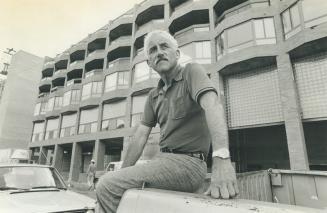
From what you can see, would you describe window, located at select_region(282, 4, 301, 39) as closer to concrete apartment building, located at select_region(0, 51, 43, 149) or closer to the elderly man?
the elderly man

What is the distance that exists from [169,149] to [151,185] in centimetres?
34

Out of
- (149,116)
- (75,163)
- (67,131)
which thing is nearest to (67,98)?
(67,131)

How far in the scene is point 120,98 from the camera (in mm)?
22828

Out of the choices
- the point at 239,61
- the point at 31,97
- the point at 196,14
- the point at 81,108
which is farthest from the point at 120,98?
the point at 31,97

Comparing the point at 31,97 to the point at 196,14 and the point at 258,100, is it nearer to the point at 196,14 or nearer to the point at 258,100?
the point at 196,14

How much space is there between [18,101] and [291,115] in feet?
132

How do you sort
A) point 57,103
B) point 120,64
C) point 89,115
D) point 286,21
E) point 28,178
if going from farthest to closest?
point 57,103
point 89,115
point 120,64
point 286,21
point 28,178

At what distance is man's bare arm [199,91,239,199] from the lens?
118 centimetres

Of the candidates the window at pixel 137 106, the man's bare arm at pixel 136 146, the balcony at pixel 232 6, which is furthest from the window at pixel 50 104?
the man's bare arm at pixel 136 146

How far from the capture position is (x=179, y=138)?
1.74 m

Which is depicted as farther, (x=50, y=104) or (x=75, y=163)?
(x=50, y=104)

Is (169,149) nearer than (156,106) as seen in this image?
Yes

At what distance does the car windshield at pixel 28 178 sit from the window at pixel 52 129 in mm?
26973

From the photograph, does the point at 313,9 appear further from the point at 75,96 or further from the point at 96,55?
the point at 75,96
